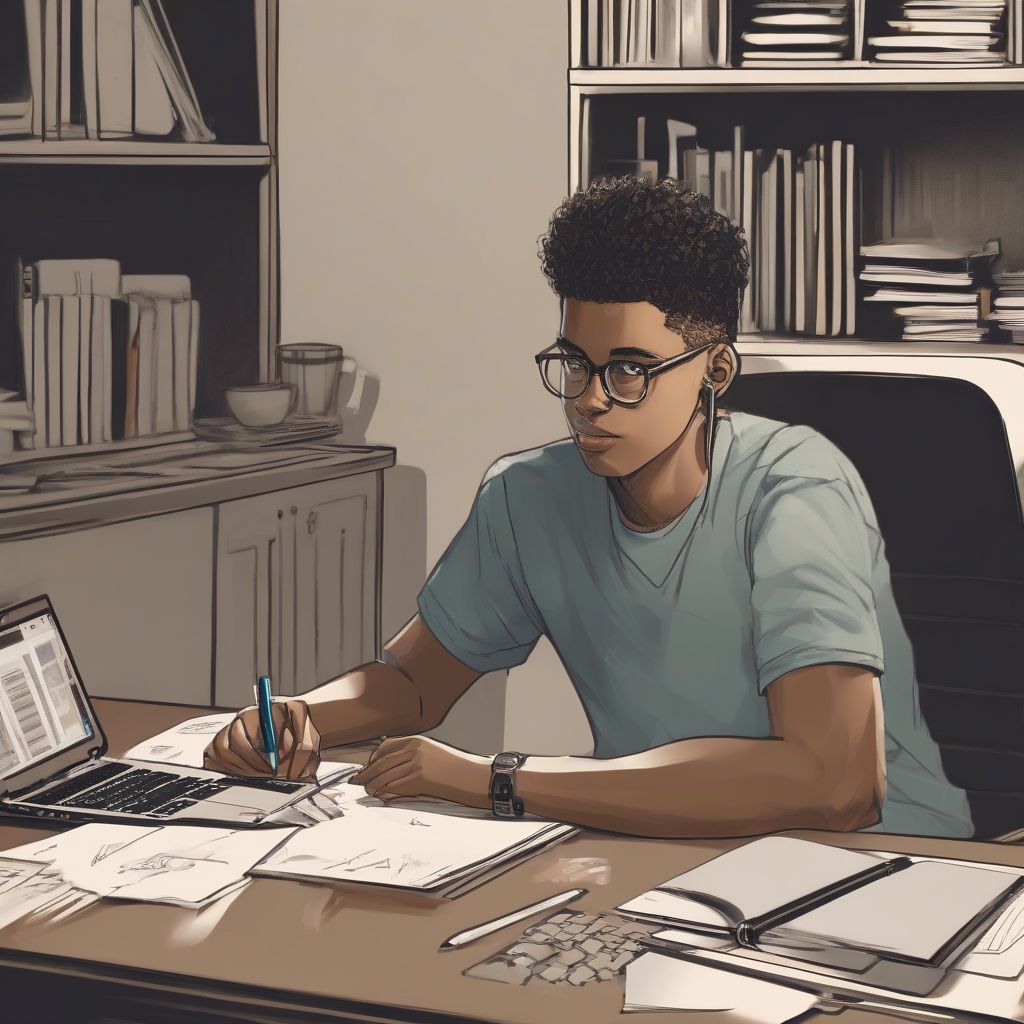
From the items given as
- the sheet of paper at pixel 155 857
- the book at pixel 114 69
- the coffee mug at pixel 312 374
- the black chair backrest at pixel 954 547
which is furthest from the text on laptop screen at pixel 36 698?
the coffee mug at pixel 312 374

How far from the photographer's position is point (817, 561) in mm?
1534

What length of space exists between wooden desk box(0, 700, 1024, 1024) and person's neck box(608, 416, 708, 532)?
54 cm

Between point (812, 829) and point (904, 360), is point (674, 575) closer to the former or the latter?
point (812, 829)

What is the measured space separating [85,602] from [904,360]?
4.74 feet

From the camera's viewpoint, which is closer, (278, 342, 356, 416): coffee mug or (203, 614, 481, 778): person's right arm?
(203, 614, 481, 778): person's right arm

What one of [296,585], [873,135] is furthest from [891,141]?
[296,585]

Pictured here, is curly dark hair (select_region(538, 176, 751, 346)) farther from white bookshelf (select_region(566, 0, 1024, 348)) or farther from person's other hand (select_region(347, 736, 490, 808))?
white bookshelf (select_region(566, 0, 1024, 348))

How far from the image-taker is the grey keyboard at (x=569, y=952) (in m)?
1.07

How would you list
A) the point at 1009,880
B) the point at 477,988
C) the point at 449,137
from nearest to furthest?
the point at 477,988 < the point at 1009,880 < the point at 449,137

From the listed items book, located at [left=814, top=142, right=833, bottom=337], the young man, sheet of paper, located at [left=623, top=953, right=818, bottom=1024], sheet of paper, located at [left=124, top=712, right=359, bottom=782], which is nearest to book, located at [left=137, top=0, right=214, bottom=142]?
book, located at [left=814, top=142, right=833, bottom=337]

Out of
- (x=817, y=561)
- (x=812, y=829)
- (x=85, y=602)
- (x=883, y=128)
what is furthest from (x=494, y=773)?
(x=883, y=128)

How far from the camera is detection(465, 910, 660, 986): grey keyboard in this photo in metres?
1.07

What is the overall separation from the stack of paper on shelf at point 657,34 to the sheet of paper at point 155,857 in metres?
1.83

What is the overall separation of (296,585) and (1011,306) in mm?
1474
